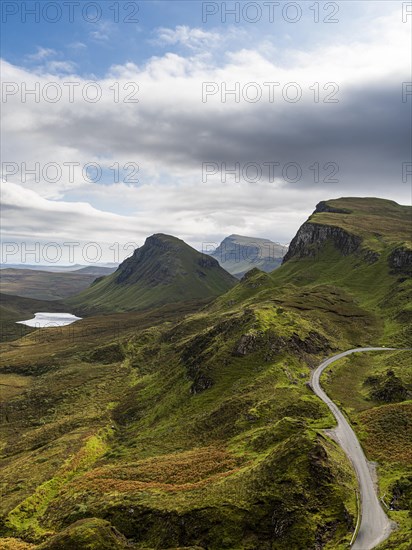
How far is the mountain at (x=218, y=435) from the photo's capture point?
137 feet

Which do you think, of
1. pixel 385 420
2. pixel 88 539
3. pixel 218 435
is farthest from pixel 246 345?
pixel 88 539

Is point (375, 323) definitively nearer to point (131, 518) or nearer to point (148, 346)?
point (148, 346)

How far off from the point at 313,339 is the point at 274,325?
11653mm

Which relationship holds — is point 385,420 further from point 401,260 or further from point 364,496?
point 401,260

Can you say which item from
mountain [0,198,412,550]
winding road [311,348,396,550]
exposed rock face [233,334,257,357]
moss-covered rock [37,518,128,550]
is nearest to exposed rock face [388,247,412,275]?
mountain [0,198,412,550]

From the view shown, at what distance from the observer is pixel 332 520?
39.8 m

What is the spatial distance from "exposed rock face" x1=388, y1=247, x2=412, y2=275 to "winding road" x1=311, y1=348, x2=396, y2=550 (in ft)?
403

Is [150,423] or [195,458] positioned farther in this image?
[150,423]

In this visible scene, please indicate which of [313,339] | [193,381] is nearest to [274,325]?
[313,339]

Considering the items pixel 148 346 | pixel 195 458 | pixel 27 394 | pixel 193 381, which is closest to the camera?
pixel 195 458

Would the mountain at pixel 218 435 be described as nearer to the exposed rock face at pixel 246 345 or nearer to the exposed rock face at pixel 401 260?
the exposed rock face at pixel 246 345

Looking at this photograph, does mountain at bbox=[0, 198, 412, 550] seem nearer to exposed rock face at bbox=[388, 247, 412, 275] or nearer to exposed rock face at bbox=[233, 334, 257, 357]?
exposed rock face at bbox=[233, 334, 257, 357]

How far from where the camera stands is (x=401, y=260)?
179 metres

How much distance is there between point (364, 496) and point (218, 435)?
33503 millimetres
